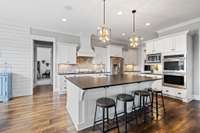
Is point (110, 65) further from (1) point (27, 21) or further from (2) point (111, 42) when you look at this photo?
(1) point (27, 21)

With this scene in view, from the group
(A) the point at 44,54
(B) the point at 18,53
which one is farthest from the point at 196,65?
(A) the point at 44,54

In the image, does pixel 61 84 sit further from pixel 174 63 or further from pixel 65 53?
pixel 174 63

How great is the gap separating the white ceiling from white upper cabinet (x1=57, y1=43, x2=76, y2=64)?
1.12 m

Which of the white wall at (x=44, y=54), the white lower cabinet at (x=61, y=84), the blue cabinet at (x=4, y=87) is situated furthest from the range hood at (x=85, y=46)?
the white wall at (x=44, y=54)

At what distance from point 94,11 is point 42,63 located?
6012 millimetres

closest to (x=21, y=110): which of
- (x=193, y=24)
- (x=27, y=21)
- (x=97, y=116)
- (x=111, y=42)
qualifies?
(x=97, y=116)

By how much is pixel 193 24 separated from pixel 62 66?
596cm

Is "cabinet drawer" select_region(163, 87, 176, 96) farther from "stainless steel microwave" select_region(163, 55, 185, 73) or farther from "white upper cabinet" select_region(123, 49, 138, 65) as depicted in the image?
"white upper cabinet" select_region(123, 49, 138, 65)

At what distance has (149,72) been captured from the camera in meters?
6.12

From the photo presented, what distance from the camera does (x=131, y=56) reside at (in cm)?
Answer: 880

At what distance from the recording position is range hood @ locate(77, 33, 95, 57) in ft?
20.9

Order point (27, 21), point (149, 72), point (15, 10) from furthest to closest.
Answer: point (149, 72)
point (27, 21)
point (15, 10)

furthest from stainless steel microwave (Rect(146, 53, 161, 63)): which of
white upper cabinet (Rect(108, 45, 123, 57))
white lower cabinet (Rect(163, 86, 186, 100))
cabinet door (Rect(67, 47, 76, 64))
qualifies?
cabinet door (Rect(67, 47, 76, 64))

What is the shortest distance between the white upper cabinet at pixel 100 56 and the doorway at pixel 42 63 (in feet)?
10.5
